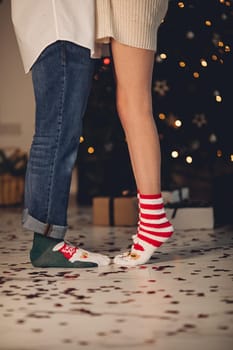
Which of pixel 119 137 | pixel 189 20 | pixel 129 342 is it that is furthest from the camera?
pixel 119 137

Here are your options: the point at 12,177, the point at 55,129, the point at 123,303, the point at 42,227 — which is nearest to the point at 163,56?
the point at 55,129

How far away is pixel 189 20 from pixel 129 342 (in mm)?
2053

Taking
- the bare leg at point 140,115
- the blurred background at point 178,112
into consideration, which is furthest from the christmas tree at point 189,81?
the bare leg at point 140,115

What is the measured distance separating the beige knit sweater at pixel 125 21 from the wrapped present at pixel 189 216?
1.23 metres

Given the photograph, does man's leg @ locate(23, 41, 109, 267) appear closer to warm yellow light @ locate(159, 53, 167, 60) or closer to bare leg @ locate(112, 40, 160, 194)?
bare leg @ locate(112, 40, 160, 194)

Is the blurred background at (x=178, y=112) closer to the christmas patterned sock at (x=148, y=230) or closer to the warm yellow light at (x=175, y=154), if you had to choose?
the warm yellow light at (x=175, y=154)

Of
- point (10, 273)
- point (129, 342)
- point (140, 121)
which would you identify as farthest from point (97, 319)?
point (140, 121)

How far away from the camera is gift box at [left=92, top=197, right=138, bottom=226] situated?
351cm

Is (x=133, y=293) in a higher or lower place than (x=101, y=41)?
lower

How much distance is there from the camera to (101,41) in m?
2.31

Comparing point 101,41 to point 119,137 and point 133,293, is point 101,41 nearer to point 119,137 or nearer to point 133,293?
point 133,293

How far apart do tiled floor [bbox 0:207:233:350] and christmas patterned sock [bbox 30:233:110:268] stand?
0.14ft

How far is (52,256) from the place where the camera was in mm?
2293

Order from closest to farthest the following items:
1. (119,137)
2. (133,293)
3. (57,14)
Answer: (133,293), (57,14), (119,137)
